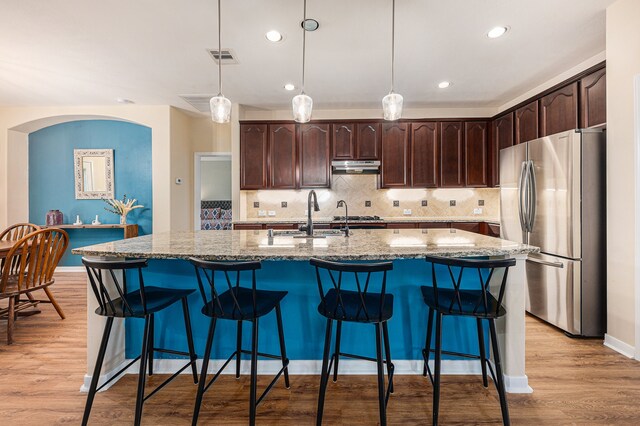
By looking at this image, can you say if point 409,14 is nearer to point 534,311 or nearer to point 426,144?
point 426,144

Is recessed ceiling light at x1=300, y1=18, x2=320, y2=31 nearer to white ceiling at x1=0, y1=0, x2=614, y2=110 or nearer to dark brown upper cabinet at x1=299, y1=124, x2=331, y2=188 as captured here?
white ceiling at x1=0, y1=0, x2=614, y2=110

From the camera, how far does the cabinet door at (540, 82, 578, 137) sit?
318cm

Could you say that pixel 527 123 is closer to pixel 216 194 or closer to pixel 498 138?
pixel 498 138

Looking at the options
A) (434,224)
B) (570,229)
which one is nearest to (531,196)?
(570,229)

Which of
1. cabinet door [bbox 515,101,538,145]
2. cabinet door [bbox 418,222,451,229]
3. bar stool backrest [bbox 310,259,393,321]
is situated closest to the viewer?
bar stool backrest [bbox 310,259,393,321]

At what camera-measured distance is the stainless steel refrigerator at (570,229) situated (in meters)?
2.67

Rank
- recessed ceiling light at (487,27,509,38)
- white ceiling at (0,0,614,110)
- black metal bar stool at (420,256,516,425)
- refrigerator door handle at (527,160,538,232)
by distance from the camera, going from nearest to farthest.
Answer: black metal bar stool at (420,256,516,425), white ceiling at (0,0,614,110), recessed ceiling light at (487,27,509,38), refrigerator door handle at (527,160,538,232)

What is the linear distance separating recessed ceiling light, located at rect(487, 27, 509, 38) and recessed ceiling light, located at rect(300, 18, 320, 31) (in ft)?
5.09

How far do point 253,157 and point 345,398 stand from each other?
3674 millimetres

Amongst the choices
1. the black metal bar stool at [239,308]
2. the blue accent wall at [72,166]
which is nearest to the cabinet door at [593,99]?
the black metal bar stool at [239,308]

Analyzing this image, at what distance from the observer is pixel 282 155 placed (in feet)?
15.5

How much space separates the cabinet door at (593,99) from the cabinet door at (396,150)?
210 centimetres

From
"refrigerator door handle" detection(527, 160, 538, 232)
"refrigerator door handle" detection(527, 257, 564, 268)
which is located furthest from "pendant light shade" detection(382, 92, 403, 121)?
"refrigerator door handle" detection(527, 257, 564, 268)

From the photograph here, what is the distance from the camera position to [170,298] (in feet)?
5.99
